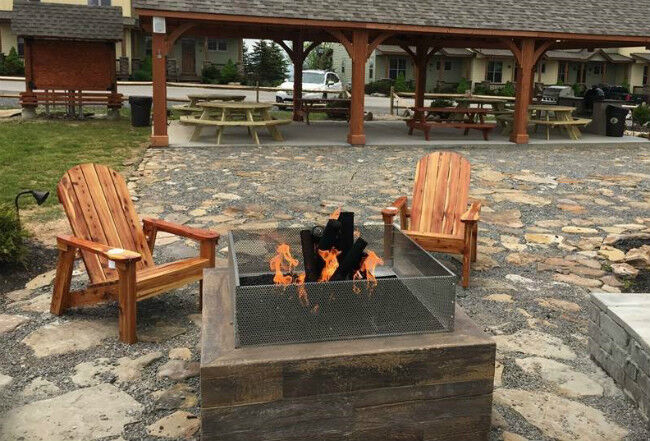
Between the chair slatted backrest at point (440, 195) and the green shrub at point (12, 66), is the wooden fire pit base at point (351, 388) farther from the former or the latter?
the green shrub at point (12, 66)

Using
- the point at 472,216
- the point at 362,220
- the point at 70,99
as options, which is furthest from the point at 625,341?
the point at 70,99

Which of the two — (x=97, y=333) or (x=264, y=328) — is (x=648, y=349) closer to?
(x=264, y=328)

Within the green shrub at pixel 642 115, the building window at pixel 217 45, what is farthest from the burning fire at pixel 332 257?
the building window at pixel 217 45

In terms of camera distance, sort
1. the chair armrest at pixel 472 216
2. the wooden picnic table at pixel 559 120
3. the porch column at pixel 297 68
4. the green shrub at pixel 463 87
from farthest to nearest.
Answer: the green shrub at pixel 463 87
the porch column at pixel 297 68
the wooden picnic table at pixel 559 120
the chair armrest at pixel 472 216

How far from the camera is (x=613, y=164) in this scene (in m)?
11.9

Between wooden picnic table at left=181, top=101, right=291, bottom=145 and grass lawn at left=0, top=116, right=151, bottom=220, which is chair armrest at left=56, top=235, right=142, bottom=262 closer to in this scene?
grass lawn at left=0, top=116, right=151, bottom=220

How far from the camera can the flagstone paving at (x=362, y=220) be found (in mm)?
3320

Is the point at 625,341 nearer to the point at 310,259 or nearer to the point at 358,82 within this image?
the point at 310,259

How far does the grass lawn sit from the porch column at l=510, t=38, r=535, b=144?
26.5 feet

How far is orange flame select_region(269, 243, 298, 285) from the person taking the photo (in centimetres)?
325

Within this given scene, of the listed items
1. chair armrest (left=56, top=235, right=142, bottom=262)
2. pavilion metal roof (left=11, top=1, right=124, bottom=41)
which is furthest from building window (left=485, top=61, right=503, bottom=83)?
chair armrest (left=56, top=235, right=142, bottom=262)

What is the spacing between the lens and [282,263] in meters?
3.77

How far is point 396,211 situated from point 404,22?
357 inches

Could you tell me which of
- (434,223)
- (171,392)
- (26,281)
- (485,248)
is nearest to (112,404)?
(171,392)
